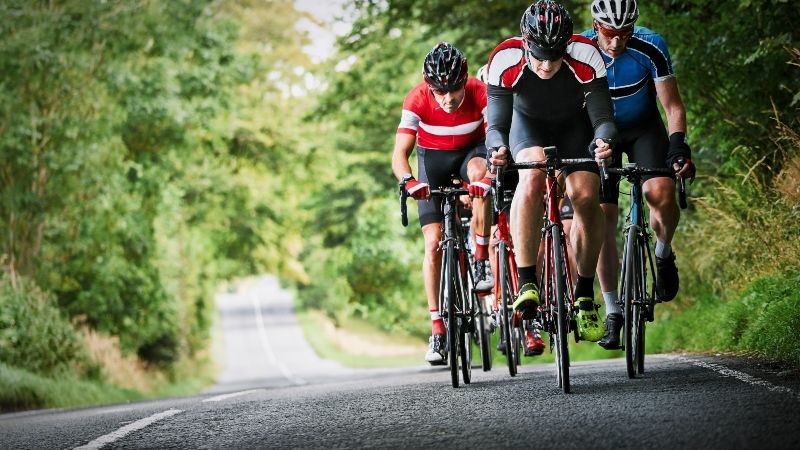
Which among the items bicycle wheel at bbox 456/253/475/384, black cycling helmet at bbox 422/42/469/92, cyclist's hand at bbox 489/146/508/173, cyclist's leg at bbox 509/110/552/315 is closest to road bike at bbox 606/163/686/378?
cyclist's leg at bbox 509/110/552/315

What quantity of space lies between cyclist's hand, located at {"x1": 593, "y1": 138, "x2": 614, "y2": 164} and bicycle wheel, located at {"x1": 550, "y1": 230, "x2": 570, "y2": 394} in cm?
60

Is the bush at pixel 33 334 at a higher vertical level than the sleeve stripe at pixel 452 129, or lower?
lower

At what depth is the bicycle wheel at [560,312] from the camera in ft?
22.8

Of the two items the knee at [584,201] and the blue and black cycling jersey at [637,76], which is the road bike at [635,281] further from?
the blue and black cycling jersey at [637,76]

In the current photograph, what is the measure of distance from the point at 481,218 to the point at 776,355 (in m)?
2.55

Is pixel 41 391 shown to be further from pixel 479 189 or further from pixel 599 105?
pixel 599 105

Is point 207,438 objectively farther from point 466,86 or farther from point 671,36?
point 671,36

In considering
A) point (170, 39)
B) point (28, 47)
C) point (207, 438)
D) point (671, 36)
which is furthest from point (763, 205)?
point (170, 39)

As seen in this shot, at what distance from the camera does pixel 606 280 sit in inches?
328

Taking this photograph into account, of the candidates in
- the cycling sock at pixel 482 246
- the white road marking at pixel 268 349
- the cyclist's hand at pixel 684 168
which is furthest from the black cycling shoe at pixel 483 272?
the white road marking at pixel 268 349

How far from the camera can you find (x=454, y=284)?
828 centimetres

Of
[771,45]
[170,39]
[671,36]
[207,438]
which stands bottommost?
[207,438]

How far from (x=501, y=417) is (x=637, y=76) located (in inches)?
125

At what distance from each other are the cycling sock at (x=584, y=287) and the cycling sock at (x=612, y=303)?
1.31ft
